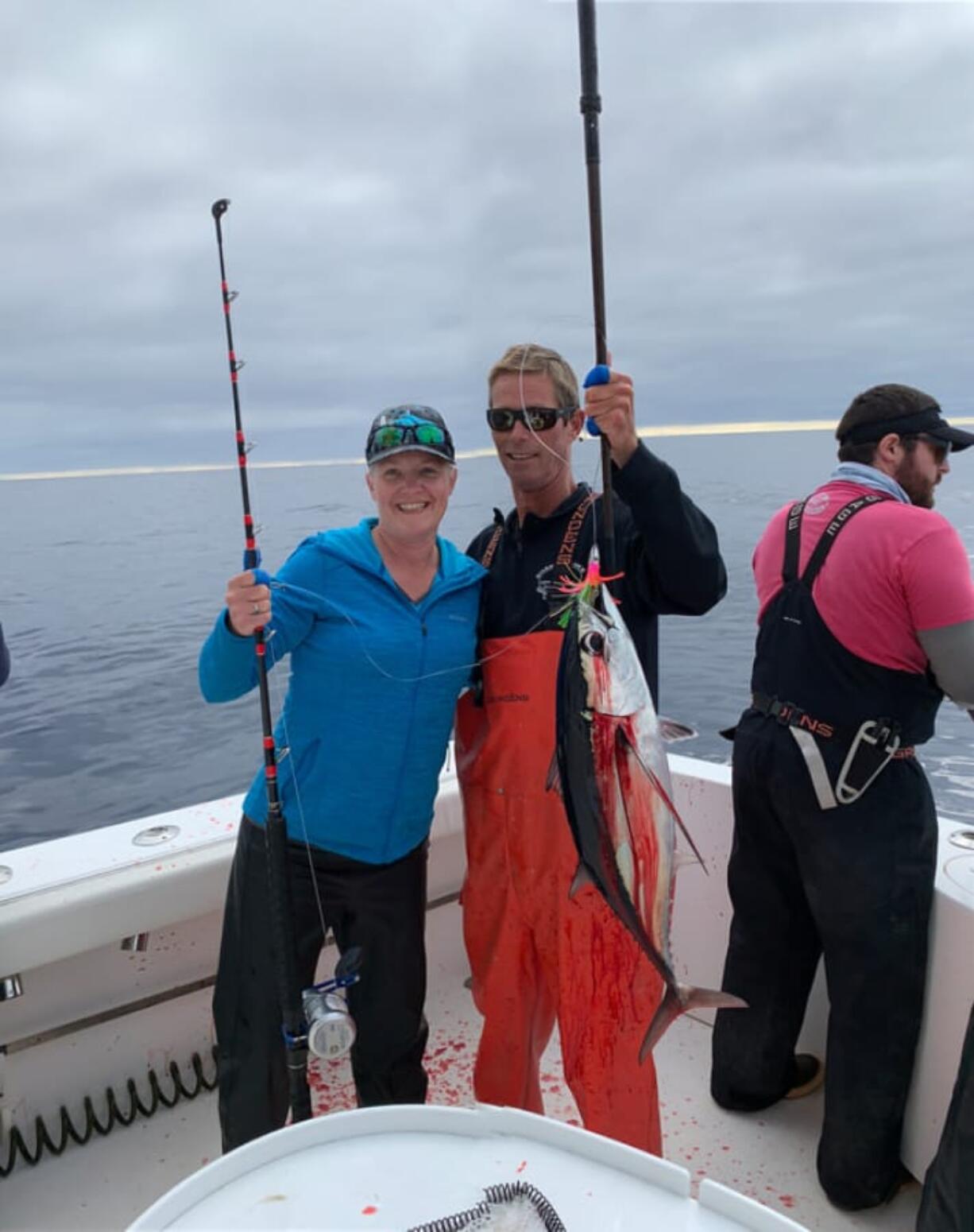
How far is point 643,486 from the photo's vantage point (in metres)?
2.02

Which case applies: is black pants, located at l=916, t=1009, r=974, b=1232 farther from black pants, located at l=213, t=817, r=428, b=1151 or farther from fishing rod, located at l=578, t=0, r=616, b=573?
fishing rod, located at l=578, t=0, r=616, b=573

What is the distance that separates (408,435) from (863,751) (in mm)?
1547

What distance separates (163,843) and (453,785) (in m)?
1.14

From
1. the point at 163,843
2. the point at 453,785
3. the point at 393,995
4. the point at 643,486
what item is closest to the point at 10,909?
the point at 163,843

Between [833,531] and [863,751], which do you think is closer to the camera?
[863,751]

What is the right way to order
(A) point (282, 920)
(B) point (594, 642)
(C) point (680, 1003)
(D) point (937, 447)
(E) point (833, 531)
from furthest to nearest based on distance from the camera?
(D) point (937, 447), (E) point (833, 531), (A) point (282, 920), (C) point (680, 1003), (B) point (594, 642)

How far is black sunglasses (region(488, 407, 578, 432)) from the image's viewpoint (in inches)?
95.7

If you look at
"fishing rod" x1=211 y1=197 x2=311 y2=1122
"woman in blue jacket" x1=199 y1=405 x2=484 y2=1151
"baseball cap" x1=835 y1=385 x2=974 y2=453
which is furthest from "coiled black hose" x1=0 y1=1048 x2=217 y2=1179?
"baseball cap" x1=835 y1=385 x2=974 y2=453

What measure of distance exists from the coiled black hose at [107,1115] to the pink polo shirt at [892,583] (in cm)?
233

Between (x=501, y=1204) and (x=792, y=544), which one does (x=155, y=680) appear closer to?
(x=792, y=544)

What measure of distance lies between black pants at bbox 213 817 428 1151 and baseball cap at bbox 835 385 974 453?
1.92 meters

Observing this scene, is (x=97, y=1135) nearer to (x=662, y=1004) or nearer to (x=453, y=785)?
(x=453, y=785)

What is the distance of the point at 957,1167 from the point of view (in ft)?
6.75

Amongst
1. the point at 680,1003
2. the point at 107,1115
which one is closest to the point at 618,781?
the point at 680,1003
